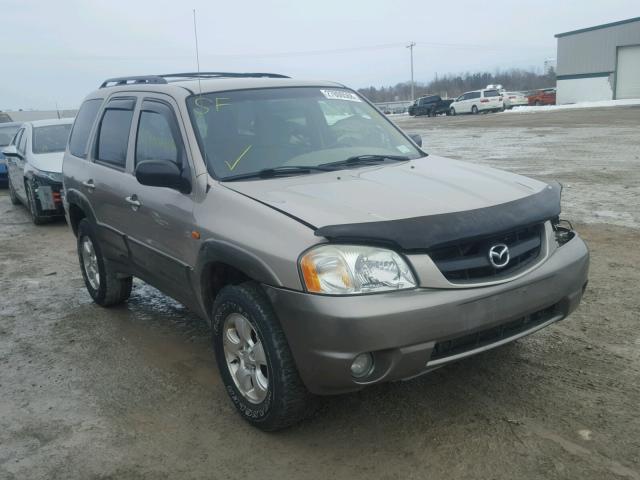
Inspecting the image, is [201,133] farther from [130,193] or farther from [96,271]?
[96,271]

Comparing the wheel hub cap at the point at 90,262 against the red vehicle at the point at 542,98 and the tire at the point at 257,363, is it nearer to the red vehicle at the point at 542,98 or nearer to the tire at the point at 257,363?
the tire at the point at 257,363

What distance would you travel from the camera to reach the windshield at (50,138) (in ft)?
34.7

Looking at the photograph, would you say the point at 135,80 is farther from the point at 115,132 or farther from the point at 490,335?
the point at 490,335

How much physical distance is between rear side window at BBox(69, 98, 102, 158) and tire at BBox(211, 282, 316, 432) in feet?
9.25

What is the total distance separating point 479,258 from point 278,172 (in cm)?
136

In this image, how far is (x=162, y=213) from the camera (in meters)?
3.98

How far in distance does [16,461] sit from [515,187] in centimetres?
309

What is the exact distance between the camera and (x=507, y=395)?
3.55 m

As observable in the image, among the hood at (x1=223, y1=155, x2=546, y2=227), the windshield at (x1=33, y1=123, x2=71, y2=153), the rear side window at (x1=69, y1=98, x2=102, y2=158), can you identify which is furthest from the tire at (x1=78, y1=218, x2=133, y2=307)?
the windshield at (x1=33, y1=123, x2=71, y2=153)

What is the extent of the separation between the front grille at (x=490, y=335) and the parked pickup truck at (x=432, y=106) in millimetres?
45706

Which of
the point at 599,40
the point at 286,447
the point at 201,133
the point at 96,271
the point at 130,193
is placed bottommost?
the point at 286,447

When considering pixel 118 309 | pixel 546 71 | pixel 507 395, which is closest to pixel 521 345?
pixel 507 395

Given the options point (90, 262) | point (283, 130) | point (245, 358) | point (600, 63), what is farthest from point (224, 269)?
point (600, 63)

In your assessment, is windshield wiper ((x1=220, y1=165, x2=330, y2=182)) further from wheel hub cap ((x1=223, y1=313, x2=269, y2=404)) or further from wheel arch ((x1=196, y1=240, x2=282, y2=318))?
wheel hub cap ((x1=223, y1=313, x2=269, y2=404))
